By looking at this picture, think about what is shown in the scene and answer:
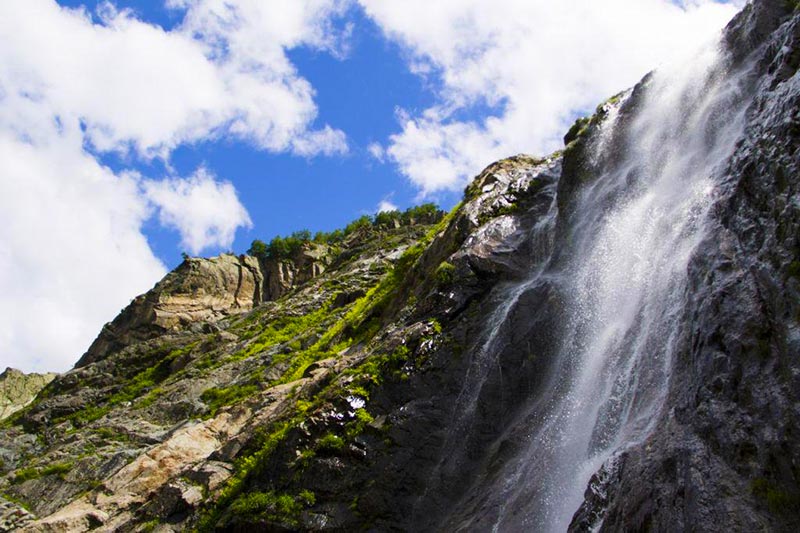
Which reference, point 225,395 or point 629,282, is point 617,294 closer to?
point 629,282

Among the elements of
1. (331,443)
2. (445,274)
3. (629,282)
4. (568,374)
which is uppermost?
(445,274)

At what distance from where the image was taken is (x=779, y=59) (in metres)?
17.3

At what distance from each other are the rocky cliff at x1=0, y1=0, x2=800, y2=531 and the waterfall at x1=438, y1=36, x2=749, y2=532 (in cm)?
8

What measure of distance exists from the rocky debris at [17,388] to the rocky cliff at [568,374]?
106ft

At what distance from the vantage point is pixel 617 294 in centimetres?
1914

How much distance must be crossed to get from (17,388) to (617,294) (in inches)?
2565

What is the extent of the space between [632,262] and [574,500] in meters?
7.83

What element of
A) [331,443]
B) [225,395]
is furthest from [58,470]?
[331,443]

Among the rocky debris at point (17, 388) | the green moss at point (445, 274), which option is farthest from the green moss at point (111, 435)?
the rocky debris at point (17, 388)

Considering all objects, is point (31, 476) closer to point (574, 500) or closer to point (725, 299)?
point (574, 500)

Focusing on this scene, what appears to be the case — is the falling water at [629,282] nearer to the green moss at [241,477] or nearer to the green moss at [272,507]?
the green moss at [272,507]

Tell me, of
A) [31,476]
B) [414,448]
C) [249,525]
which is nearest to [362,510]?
[414,448]

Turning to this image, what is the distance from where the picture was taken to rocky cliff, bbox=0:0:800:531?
11250 mm

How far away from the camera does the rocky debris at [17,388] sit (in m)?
62.9
